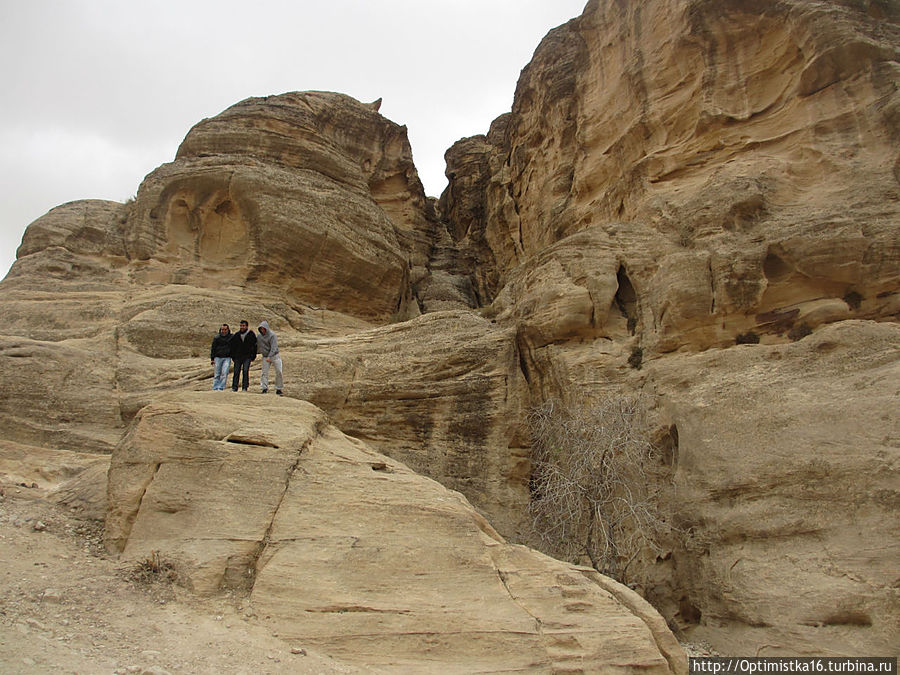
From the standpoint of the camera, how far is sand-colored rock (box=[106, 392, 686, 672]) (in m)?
6.90

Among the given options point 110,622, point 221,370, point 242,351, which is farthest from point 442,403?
point 110,622

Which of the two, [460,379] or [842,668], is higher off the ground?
[460,379]

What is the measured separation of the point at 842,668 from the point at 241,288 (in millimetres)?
16848

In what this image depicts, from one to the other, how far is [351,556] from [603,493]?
239 inches

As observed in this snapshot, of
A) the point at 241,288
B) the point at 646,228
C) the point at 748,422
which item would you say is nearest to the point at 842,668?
the point at 748,422

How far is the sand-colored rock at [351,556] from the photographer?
6902mm

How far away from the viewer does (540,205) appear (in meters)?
23.6

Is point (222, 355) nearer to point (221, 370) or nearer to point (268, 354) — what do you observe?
point (221, 370)

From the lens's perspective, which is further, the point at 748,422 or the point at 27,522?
the point at 748,422

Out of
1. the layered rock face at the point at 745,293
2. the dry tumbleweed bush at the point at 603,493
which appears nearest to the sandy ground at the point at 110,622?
the dry tumbleweed bush at the point at 603,493

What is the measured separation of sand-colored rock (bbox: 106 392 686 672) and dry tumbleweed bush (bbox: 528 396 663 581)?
3441mm

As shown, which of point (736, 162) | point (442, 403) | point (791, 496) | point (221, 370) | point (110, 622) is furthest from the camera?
point (736, 162)

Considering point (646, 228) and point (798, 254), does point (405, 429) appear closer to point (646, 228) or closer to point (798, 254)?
point (646, 228)

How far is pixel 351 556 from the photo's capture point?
7.75m
